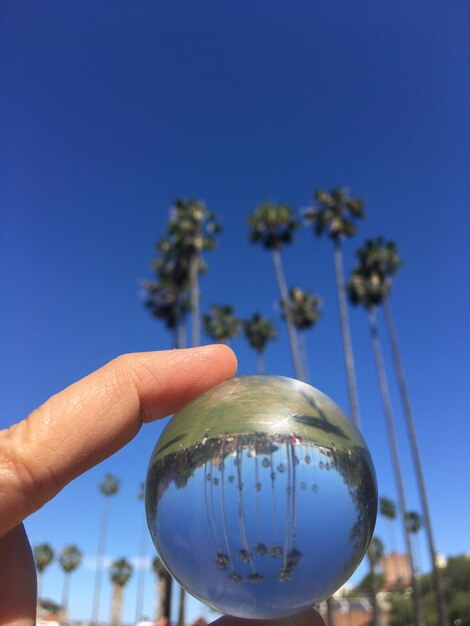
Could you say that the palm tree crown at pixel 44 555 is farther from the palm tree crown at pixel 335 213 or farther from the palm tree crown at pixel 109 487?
the palm tree crown at pixel 335 213

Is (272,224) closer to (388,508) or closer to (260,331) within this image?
(260,331)

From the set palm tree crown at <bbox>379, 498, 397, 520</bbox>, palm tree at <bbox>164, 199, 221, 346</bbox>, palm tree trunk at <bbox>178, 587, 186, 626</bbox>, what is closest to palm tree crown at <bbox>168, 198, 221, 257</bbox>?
palm tree at <bbox>164, 199, 221, 346</bbox>

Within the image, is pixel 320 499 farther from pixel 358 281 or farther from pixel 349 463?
pixel 358 281

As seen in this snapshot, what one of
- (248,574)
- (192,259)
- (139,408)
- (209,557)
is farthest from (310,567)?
(192,259)

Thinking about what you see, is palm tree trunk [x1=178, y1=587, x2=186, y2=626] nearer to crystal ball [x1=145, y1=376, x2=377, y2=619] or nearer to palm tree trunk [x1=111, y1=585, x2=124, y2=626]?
crystal ball [x1=145, y1=376, x2=377, y2=619]

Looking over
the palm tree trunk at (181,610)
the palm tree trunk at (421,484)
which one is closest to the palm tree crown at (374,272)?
the palm tree trunk at (421,484)

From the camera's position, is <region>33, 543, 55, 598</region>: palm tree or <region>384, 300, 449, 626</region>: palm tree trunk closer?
<region>384, 300, 449, 626</region>: palm tree trunk
